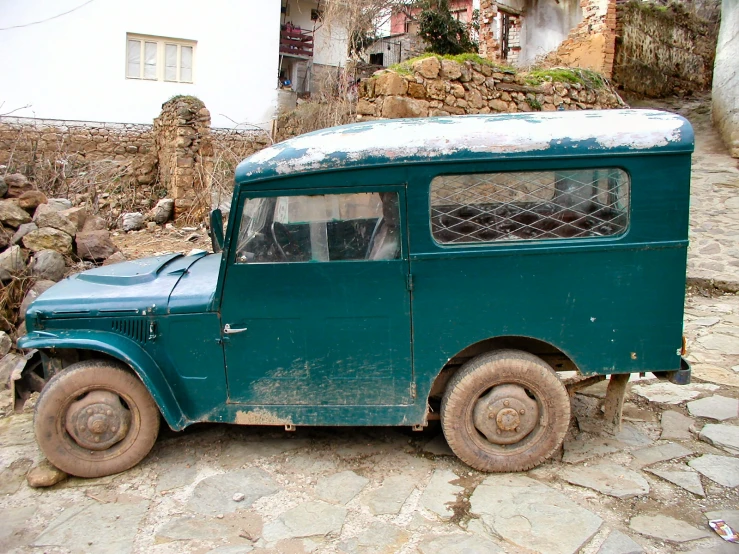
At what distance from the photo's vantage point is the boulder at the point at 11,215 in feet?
23.5

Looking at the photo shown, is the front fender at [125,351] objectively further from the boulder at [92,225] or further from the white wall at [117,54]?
the white wall at [117,54]

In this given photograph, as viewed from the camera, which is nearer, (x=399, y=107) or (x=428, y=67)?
(x=399, y=107)

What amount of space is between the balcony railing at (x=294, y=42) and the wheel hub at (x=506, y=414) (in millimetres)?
22991

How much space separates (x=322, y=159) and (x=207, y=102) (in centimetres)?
1966

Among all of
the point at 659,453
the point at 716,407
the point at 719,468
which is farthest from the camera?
the point at 716,407

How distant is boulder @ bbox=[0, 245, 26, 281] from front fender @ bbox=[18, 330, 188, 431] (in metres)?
2.99

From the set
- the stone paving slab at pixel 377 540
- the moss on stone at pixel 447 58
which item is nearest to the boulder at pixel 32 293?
the stone paving slab at pixel 377 540

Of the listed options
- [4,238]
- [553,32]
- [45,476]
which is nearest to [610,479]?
[45,476]

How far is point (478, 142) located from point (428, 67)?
5141 millimetres

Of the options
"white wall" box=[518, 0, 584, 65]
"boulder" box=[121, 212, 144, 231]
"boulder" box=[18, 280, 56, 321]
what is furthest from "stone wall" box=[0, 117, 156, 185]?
"white wall" box=[518, 0, 584, 65]

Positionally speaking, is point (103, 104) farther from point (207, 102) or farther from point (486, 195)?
point (486, 195)

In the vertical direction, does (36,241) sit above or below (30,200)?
below

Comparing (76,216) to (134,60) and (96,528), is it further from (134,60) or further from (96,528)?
(134,60)

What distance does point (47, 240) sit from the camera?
6805 millimetres
